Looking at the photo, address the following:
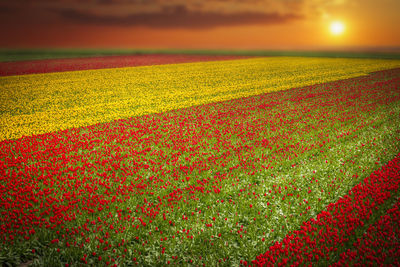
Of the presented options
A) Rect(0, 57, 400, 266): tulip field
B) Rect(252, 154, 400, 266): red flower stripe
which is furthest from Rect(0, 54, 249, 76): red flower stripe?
Rect(252, 154, 400, 266): red flower stripe

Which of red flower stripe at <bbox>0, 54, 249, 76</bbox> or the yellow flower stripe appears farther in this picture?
red flower stripe at <bbox>0, 54, 249, 76</bbox>

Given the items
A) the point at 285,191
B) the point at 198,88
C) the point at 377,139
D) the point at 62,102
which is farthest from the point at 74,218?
the point at 198,88

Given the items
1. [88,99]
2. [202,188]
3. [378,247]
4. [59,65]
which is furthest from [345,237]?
[59,65]

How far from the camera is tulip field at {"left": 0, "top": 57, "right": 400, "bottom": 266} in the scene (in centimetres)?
595

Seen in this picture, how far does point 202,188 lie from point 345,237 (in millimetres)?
4384

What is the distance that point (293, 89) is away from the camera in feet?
87.8

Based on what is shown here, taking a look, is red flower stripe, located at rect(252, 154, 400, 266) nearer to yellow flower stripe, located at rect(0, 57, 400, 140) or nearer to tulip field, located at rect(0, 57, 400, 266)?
tulip field, located at rect(0, 57, 400, 266)

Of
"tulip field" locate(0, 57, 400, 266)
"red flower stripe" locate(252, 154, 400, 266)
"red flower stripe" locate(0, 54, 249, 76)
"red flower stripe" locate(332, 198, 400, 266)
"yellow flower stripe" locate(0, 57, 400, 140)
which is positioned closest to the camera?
"red flower stripe" locate(332, 198, 400, 266)

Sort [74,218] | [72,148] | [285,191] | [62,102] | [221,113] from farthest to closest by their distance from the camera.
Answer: [62,102]
[221,113]
[72,148]
[285,191]
[74,218]

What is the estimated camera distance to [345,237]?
6215 mm

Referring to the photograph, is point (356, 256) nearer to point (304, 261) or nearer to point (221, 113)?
point (304, 261)

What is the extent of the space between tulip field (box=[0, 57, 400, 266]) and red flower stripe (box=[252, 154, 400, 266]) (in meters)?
0.04

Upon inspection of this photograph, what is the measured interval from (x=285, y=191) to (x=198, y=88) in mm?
21628

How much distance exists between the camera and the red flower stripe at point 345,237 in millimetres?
5527
